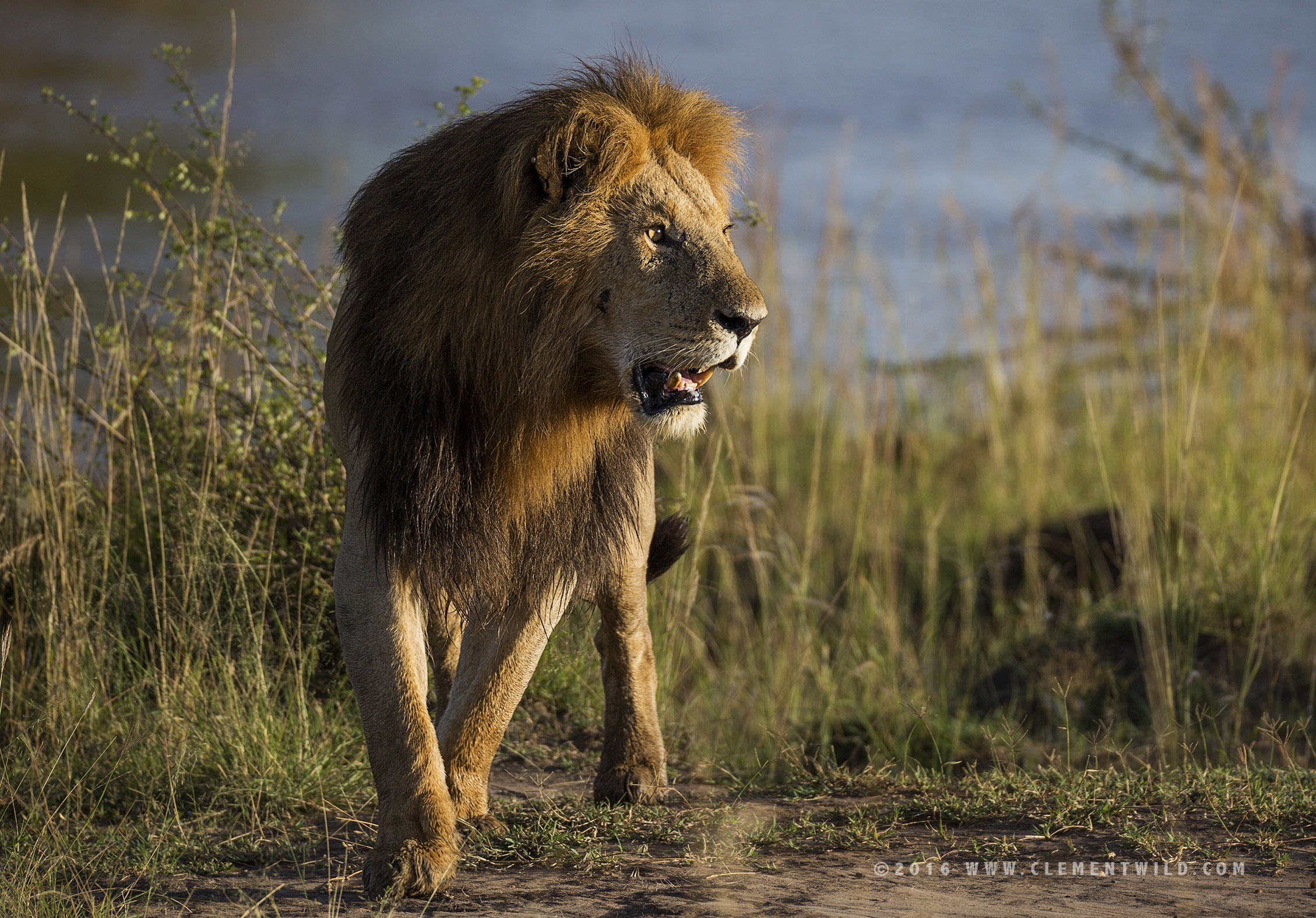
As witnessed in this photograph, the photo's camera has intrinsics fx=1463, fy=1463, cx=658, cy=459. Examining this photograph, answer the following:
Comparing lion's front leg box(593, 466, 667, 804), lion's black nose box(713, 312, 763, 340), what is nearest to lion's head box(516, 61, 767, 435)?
lion's black nose box(713, 312, 763, 340)

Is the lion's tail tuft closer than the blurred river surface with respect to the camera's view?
Yes

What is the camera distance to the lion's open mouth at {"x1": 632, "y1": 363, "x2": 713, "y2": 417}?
3258mm

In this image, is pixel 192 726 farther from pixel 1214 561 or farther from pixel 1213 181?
pixel 1213 181

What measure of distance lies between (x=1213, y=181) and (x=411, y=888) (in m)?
5.74

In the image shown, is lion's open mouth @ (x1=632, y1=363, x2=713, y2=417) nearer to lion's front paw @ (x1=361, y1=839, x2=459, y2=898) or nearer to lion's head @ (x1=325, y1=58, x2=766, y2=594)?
lion's head @ (x1=325, y1=58, x2=766, y2=594)

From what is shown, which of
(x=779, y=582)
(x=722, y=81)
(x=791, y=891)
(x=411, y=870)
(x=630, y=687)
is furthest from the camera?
(x=722, y=81)

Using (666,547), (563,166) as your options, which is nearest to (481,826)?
(666,547)

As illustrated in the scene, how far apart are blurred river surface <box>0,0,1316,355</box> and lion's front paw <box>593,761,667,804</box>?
4904mm

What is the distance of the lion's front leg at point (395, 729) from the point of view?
10.3 ft

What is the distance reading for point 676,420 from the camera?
10.8ft

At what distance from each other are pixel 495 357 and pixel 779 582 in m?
3.64

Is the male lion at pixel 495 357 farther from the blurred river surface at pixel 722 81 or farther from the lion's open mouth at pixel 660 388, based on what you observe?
the blurred river surface at pixel 722 81

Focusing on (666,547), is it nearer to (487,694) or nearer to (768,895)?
(487,694)

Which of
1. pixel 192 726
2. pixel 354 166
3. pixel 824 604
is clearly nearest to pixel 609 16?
pixel 354 166
